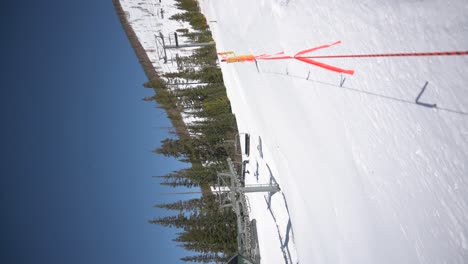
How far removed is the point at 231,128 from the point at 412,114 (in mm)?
13277

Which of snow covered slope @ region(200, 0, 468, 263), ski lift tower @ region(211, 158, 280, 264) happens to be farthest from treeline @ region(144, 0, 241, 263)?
snow covered slope @ region(200, 0, 468, 263)

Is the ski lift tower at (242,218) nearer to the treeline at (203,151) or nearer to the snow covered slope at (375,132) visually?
the snow covered slope at (375,132)

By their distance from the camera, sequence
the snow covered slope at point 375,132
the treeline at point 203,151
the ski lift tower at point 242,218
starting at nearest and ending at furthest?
the snow covered slope at point 375,132 < the ski lift tower at point 242,218 < the treeline at point 203,151

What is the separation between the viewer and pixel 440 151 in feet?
6.02

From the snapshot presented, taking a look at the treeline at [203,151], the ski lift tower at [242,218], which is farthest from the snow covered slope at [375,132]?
the treeline at [203,151]

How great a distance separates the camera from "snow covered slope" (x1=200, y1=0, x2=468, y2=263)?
5.75 ft

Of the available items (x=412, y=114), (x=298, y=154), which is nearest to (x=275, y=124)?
(x=298, y=154)

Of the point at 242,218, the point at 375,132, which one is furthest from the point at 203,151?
the point at 375,132

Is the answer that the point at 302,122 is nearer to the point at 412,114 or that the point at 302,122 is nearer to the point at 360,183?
the point at 360,183

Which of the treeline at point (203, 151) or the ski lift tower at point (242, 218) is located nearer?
the ski lift tower at point (242, 218)

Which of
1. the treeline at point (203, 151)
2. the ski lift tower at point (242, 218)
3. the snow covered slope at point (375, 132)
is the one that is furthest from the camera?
the treeline at point (203, 151)

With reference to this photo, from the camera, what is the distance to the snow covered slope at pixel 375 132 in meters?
1.75

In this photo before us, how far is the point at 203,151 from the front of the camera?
16328 millimetres

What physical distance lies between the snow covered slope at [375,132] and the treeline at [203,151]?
1027 centimetres
